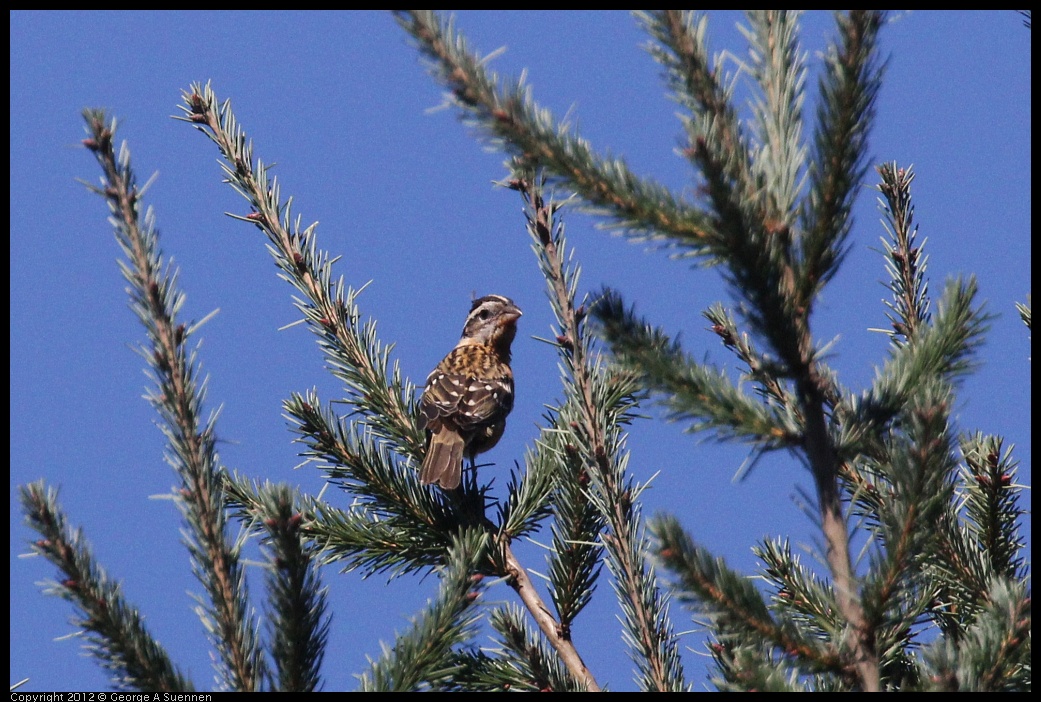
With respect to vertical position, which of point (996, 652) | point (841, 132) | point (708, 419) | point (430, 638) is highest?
point (841, 132)

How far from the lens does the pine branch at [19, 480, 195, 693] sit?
2.19 metres

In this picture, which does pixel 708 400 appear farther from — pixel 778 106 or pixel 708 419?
pixel 778 106

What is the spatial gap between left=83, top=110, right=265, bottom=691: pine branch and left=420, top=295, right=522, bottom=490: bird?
5.63ft

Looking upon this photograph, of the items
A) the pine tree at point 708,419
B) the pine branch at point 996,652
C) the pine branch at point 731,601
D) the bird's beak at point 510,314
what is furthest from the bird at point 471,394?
the pine branch at point 996,652

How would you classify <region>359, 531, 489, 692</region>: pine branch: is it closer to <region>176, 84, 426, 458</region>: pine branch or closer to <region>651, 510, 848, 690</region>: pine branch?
<region>651, 510, 848, 690</region>: pine branch

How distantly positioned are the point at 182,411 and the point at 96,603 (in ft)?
1.62

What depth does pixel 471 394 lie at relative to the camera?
19.4ft

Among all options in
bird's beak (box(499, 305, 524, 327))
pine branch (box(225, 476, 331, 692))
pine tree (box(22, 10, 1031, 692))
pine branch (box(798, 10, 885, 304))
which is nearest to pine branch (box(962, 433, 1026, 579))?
pine tree (box(22, 10, 1031, 692))

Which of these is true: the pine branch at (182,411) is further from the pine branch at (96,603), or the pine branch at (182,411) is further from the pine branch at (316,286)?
the pine branch at (316,286)

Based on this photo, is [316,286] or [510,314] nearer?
[316,286]

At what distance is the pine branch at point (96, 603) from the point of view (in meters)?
2.19

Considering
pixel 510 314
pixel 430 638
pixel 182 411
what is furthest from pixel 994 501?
pixel 510 314

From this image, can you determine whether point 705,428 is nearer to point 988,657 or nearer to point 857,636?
point 857,636

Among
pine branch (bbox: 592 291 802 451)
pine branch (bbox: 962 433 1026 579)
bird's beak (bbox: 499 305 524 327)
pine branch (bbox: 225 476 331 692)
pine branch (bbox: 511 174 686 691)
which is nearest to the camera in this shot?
pine branch (bbox: 225 476 331 692)
